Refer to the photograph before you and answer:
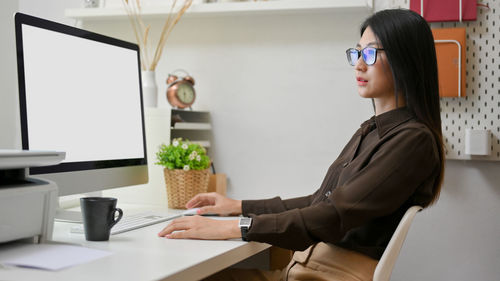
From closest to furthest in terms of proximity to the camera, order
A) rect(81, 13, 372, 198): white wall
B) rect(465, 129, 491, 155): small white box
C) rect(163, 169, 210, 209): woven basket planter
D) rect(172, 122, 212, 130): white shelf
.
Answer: rect(163, 169, 210, 209): woven basket planter < rect(465, 129, 491, 155): small white box < rect(172, 122, 212, 130): white shelf < rect(81, 13, 372, 198): white wall

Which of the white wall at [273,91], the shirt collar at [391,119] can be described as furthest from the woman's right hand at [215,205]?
the white wall at [273,91]

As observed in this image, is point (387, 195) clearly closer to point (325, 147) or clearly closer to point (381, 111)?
point (381, 111)

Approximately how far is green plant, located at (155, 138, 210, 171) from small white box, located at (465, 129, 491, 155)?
3.15ft

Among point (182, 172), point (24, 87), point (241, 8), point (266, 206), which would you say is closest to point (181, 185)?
point (182, 172)

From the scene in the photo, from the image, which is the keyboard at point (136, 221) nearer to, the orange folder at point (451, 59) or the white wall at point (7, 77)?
the white wall at point (7, 77)

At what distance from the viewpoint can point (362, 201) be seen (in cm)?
128

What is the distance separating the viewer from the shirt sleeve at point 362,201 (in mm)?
1286

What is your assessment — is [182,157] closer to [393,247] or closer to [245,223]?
[245,223]

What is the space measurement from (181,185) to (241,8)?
82 centimetres

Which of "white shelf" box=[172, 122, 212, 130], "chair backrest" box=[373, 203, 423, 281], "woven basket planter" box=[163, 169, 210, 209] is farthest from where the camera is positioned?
"white shelf" box=[172, 122, 212, 130]

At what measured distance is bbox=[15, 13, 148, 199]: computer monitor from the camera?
136 centimetres

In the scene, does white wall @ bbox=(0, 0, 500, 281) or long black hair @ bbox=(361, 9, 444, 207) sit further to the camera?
white wall @ bbox=(0, 0, 500, 281)

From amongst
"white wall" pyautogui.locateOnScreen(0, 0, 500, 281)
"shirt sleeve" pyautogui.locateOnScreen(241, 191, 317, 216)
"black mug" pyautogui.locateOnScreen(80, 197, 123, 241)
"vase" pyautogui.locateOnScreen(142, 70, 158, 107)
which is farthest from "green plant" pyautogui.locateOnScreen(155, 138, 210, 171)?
"black mug" pyautogui.locateOnScreen(80, 197, 123, 241)

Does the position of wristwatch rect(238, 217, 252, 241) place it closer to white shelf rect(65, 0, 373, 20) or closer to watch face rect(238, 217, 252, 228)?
watch face rect(238, 217, 252, 228)
